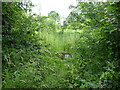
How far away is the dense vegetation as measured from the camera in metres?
1.66

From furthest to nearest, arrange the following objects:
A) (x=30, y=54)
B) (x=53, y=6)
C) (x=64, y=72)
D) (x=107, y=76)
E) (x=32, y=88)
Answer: (x=53, y=6) < (x=30, y=54) < (x=64, y=72) < (x=32, y=88) < (x=107, y=76)

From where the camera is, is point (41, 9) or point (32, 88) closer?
point (32, 88)

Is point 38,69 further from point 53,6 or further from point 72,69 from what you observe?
point 53,6

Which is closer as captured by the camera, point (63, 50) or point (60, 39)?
point (63, 50)

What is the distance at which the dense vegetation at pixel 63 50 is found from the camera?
5.45ft

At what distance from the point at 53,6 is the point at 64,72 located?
153 cm

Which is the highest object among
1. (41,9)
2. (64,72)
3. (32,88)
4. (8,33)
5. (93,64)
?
(41,9)

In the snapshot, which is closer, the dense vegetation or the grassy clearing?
the dense vegetation

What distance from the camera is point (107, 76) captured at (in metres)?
1.52

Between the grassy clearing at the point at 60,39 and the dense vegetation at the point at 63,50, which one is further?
the grassy clearing at the point at 60,39

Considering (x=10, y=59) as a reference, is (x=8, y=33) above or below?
above

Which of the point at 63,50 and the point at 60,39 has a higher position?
the point at 60,39

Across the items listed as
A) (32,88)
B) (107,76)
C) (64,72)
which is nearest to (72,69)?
(64,72)

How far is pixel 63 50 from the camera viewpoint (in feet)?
10.3
